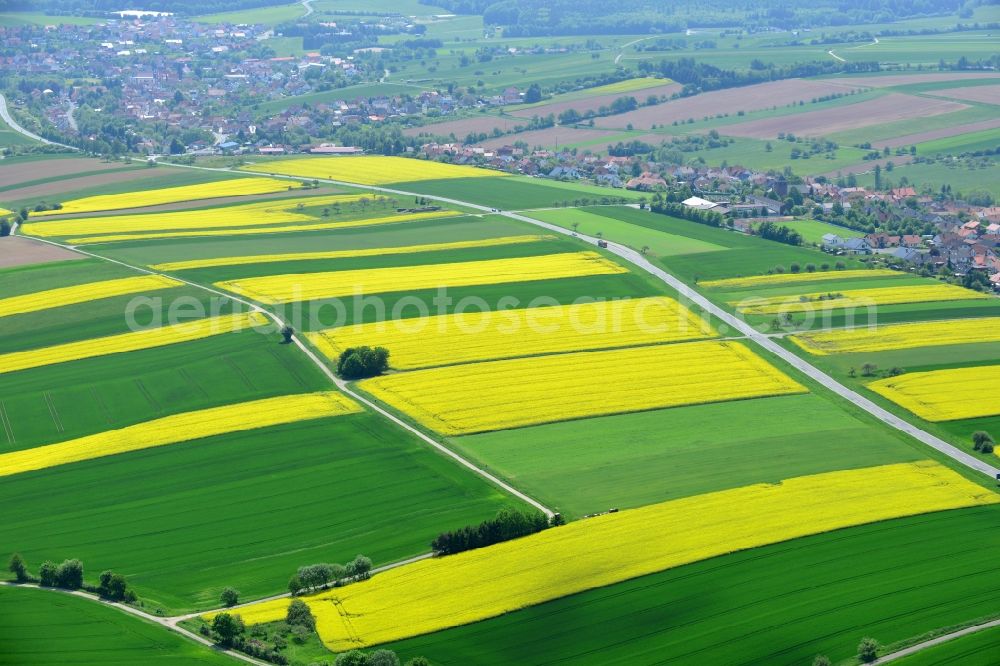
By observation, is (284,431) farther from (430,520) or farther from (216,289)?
(216,289)

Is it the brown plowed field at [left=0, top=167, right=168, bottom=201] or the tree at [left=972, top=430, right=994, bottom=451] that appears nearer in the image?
the tree at [left=972, top=430, right=994, bottom=451]

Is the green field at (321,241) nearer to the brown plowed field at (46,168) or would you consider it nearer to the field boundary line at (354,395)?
the field boundary line at (354,395)

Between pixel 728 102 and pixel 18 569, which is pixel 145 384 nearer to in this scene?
pixel 18 569

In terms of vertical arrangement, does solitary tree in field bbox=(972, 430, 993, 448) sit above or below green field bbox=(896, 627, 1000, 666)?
above

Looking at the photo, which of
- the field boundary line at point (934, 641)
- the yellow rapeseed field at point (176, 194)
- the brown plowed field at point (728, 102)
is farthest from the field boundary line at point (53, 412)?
the brown plowed field at point (728, 102)

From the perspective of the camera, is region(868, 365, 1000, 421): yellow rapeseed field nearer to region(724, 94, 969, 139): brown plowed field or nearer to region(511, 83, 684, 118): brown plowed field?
region(724, 94, 969, 139): brown plowed field

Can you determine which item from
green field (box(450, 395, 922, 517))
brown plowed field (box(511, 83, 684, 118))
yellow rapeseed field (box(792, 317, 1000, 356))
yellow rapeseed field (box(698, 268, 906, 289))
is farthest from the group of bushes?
brown plowed field (box(511, 83, 684, 118))

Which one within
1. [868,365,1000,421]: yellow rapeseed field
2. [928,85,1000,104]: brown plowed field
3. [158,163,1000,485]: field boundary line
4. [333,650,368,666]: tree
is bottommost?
[158,163,1000,485]: field boundary line
